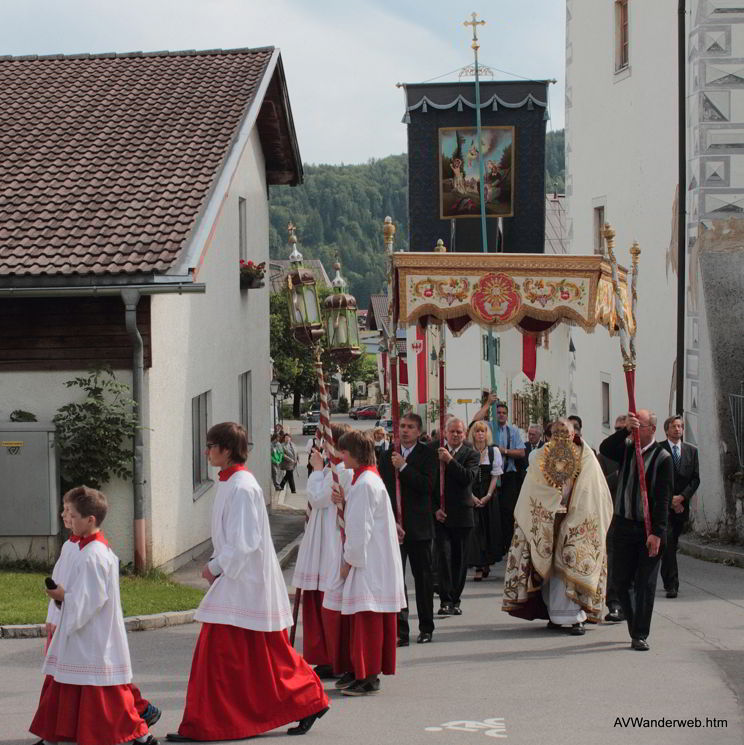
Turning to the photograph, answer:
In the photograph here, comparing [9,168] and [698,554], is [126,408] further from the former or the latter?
[698,554]

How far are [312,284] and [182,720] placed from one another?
807cm

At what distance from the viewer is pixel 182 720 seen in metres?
7.32

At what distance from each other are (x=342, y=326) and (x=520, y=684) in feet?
21.8

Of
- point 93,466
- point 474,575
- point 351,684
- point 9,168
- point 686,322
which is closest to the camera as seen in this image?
point 351,684

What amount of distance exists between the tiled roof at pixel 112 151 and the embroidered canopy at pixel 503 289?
8.40 ft

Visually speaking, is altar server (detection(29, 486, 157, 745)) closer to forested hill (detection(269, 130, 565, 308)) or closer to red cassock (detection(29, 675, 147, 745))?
red cassock (detection(29, 675, 147, 745))

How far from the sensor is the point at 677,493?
41.7ft

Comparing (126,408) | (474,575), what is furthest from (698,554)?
(126,408)

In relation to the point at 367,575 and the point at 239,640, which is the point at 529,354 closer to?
the point at 367,575

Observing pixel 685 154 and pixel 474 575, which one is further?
pixel 685 154

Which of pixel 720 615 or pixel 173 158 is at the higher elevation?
pixel 173 158

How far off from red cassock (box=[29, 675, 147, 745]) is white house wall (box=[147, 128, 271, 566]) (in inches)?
272

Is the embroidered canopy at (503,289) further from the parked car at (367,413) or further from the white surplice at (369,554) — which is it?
the parked car at (367,413)

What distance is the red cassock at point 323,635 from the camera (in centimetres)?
869
